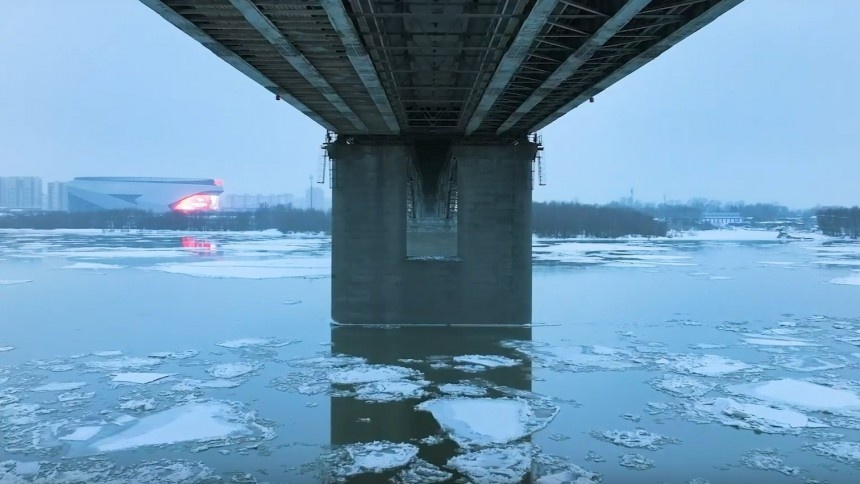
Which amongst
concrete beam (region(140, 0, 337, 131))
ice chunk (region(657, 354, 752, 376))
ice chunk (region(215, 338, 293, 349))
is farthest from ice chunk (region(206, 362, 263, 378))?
ice chunk (region(657, 354, 752, 376))

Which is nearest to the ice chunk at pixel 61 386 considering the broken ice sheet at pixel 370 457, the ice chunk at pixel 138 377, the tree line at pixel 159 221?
the ice chunk at pixel 138 377

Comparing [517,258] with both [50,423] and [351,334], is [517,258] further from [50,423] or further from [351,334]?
[50,423]

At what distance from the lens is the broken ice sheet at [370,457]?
10320 mm

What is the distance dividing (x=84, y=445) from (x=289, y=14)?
7.70 meters

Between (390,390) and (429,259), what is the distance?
28.1ft

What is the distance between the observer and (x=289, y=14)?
9703 mm

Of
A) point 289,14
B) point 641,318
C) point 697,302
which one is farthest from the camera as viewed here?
point 697,302

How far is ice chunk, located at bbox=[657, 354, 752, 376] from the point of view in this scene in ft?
55.1

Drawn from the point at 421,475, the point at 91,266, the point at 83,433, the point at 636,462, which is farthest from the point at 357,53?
the point at 91,266

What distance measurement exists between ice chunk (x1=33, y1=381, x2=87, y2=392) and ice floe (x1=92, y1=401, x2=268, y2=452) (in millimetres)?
3204

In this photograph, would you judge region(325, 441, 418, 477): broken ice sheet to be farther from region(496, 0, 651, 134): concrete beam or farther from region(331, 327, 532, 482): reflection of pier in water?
region(496, 0, 651, 134): concrete beam

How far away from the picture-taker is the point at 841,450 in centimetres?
1112

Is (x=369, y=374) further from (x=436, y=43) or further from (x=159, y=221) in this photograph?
(x=159, y=221)

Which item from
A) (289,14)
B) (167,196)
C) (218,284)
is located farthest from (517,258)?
(167,196)
